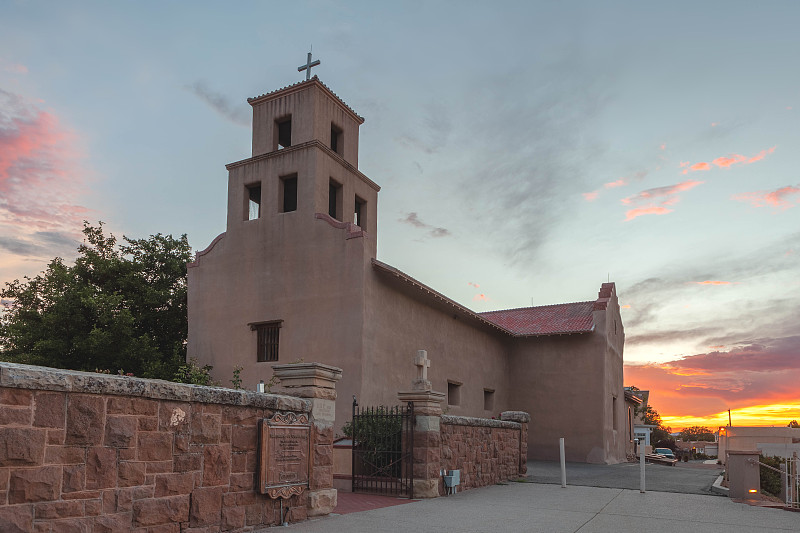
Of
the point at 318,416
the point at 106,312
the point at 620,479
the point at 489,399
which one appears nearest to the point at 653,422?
the point at 489,399

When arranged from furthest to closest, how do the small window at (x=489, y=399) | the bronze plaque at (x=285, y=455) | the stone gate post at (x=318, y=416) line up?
1. the small window at (x=489, y=399)
2. the stone gate post at (x=318, y=416)
3. the bronze plaque at (x=285, y=455)

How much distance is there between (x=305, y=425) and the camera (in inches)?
398

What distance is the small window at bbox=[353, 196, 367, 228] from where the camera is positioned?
942 inches

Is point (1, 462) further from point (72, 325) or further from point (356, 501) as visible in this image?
point (72, 325)

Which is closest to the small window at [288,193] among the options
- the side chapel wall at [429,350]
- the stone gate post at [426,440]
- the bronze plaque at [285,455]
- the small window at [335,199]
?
the small window at [335,199]

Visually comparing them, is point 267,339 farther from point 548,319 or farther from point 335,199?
point 548,319

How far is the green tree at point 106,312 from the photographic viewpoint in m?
24.0

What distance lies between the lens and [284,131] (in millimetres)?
23984

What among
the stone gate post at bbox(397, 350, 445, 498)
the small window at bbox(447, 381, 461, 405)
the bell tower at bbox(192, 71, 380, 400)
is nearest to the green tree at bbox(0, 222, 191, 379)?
the bell tower at bbox(192, 71, 380, 400)

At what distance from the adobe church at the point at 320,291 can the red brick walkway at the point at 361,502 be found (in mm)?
5143

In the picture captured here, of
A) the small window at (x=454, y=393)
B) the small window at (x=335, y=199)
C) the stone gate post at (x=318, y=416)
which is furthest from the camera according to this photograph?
the small window at (x=454, y=393)

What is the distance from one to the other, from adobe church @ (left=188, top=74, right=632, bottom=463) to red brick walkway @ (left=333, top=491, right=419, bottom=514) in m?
5.14

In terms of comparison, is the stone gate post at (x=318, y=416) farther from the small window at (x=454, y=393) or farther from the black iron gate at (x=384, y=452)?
the small window at (x=454, y=393)

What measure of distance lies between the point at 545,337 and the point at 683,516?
59.2ft
